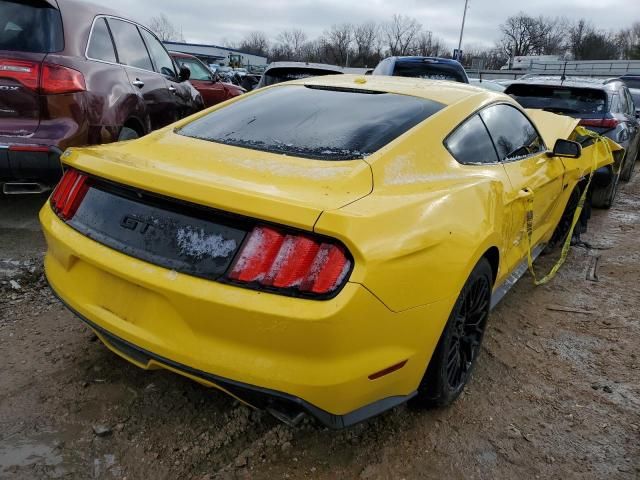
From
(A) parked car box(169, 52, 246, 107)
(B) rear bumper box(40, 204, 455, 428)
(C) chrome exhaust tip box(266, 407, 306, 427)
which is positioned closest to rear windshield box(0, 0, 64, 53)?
(B) rear bumper box(40, 204, 455, 428)

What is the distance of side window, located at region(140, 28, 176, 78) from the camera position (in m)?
5.45

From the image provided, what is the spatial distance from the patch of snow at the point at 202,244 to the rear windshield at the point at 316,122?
0.61 m

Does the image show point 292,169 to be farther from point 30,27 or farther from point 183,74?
point 183,74

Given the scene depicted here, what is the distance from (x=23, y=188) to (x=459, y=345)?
319 cm

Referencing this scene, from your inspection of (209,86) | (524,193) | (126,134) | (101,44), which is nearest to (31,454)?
(524,193)

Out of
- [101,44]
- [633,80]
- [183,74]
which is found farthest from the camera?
[633,80]

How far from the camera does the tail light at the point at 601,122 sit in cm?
591

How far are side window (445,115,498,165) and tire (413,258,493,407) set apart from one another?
1.68 feet

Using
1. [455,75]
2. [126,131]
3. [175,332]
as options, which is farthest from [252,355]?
[455,75]

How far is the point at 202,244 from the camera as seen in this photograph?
1.72 meters

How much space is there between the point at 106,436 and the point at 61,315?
3.67ft

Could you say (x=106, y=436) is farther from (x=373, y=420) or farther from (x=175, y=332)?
(x=373, y=420)

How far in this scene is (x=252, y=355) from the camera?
165 cm

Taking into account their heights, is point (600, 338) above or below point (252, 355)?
below
